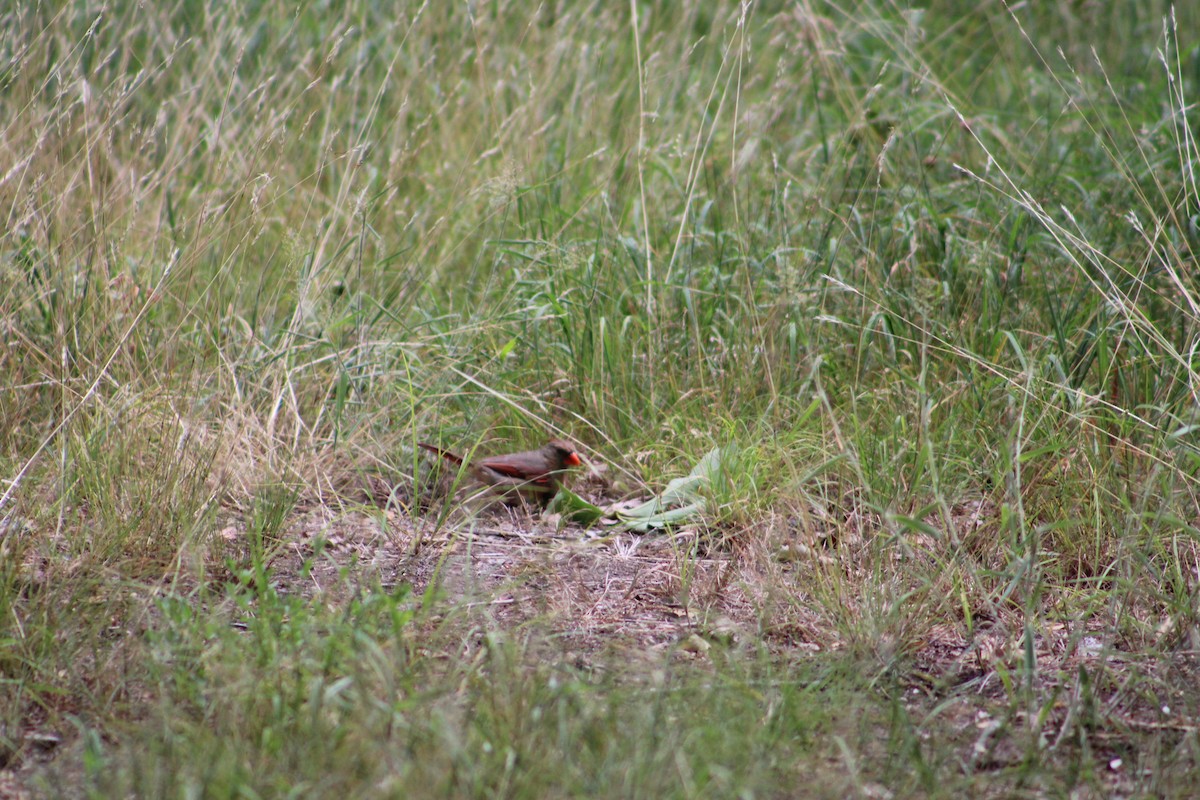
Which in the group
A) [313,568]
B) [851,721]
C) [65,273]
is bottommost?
[313,568]

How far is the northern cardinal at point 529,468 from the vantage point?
298cm

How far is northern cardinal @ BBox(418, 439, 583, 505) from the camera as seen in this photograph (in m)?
2.98

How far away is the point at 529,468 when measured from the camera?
3000 mm

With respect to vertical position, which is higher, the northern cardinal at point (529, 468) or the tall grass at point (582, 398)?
the tall grass at point (582, 398)

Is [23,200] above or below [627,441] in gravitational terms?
above

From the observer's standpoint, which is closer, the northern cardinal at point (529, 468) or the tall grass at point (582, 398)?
the tall grass at point (582, 398)

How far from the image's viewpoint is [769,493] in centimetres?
279

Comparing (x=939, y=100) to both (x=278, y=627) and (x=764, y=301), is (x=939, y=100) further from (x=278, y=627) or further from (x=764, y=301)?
(x=278, y=627)

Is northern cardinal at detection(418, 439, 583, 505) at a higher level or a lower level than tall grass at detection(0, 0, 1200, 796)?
lower

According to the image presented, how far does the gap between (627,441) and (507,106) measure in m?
2.22

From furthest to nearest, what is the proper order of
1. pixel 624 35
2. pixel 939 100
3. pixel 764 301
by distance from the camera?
1. pixel 624 35
2. pixel 939 100
3. pixel 764 301

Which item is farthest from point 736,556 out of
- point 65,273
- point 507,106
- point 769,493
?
point 507,106

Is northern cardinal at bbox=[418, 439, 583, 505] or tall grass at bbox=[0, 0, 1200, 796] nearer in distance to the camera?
tall grass at bbox=[0, 0, 1200, 796]

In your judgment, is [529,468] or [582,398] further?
[582,398]
